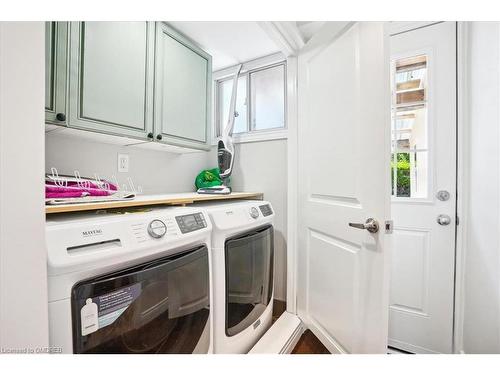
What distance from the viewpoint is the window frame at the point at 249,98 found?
179cm

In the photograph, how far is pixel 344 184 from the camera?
1110 mm

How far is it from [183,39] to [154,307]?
157 centimetres

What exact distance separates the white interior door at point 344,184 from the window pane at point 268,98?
443 millimetres

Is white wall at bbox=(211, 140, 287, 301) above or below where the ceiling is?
below

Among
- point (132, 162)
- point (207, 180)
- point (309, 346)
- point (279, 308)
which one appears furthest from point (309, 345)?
point (132, 162)

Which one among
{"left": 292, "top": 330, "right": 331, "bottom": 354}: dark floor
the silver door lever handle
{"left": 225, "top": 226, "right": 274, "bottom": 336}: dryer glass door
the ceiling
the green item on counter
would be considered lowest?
{"left": 292, "top": 330, "right": 331, "bottom": 354}: dark floor

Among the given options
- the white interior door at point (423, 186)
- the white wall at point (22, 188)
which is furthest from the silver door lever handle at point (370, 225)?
the white wall at point (22, 188)

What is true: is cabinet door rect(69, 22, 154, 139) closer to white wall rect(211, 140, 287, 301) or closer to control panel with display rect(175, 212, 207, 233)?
control panel with display rect(175, 212, 207, 233)

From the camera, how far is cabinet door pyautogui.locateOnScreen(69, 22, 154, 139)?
1.00 meters

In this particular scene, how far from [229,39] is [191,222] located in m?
1.43

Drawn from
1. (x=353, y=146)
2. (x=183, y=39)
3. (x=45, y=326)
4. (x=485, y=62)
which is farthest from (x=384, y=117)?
(x=183, y=39)

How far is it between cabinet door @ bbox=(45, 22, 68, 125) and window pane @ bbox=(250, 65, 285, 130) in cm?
134

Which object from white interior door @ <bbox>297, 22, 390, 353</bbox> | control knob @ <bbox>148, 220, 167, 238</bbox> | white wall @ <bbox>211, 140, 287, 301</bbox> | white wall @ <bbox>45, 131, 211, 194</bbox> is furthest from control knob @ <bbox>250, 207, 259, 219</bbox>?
white wall @ <bbox>45, 131, 211, 194</bbox>

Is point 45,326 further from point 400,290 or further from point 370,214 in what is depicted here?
point 400,290
